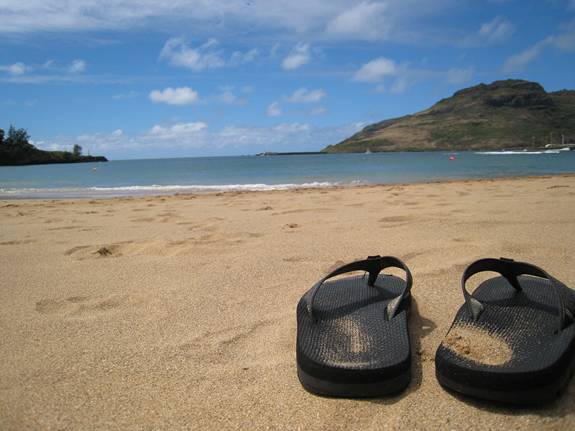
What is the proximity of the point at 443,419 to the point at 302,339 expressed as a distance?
528 millimetres

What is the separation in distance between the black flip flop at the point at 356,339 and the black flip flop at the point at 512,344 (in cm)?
17

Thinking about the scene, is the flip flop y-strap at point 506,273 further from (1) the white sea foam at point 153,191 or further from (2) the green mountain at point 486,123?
(2) the green mountain at point 486,123


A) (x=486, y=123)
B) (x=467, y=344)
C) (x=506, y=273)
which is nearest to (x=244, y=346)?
(x=467, y=344)

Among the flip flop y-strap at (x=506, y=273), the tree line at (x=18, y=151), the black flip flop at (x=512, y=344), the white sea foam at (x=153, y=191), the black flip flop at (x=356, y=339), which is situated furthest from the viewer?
the tree line at (x=18, y=151)

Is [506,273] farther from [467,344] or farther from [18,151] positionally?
[18,151]

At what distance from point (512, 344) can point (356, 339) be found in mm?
511

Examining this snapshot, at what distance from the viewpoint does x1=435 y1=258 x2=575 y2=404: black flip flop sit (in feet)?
4.01

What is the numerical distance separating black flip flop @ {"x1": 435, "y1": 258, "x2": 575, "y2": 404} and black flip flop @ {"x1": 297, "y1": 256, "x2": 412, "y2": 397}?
17 centimetres

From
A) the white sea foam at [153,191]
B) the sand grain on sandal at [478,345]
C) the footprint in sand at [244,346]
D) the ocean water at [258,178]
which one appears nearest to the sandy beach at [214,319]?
the footprint in sand at [244,346]

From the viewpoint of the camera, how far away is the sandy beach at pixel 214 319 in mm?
1302

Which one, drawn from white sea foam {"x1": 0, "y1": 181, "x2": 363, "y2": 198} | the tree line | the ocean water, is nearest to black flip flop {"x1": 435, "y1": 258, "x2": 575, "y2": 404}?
white sea foam {"x1": 0, "y1": 181, "x2": 363, "y2": 198}

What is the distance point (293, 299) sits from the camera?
229 centimetres

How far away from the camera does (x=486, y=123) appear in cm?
12481

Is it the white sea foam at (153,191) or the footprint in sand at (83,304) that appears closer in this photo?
the footprint in sand at (83,304)
